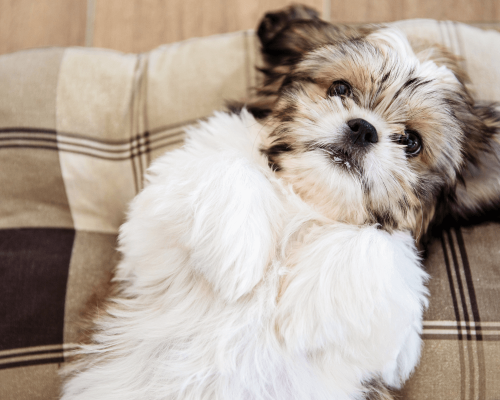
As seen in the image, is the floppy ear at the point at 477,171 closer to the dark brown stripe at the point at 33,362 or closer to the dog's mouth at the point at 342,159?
the dog's mouth at the point at 342,159

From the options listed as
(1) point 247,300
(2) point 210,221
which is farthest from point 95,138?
(1) point 247,300

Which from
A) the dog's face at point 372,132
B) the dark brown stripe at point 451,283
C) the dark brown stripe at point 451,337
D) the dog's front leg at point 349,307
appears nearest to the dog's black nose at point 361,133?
the dog's face at point 372,132

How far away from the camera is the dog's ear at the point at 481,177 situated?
150cm

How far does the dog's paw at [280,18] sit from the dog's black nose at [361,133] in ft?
2.29

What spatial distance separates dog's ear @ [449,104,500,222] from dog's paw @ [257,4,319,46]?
0.80 meters

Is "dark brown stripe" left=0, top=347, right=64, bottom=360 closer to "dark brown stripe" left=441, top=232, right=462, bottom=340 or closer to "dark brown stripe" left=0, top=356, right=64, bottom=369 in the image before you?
"dark brown stripe" left=0, top=356, right=64, bottom=369

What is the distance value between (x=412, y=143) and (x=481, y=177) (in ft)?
1.32

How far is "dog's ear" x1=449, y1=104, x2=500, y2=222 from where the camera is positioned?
1.50 meters

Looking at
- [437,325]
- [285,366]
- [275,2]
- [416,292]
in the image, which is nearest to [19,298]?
[285,366]

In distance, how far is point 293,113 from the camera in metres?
1.35

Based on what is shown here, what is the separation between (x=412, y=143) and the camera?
4.43 ft

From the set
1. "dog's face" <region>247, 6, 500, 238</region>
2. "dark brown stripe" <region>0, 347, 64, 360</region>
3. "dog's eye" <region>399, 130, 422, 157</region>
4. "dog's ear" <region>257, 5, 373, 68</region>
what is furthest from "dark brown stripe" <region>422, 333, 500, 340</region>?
"dark brown stripe" <region>0, 347, 64, 360</region>

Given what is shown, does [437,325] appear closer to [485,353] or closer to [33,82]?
[485,353]

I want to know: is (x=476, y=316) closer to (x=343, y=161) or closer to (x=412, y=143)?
(x=412, y=143)
